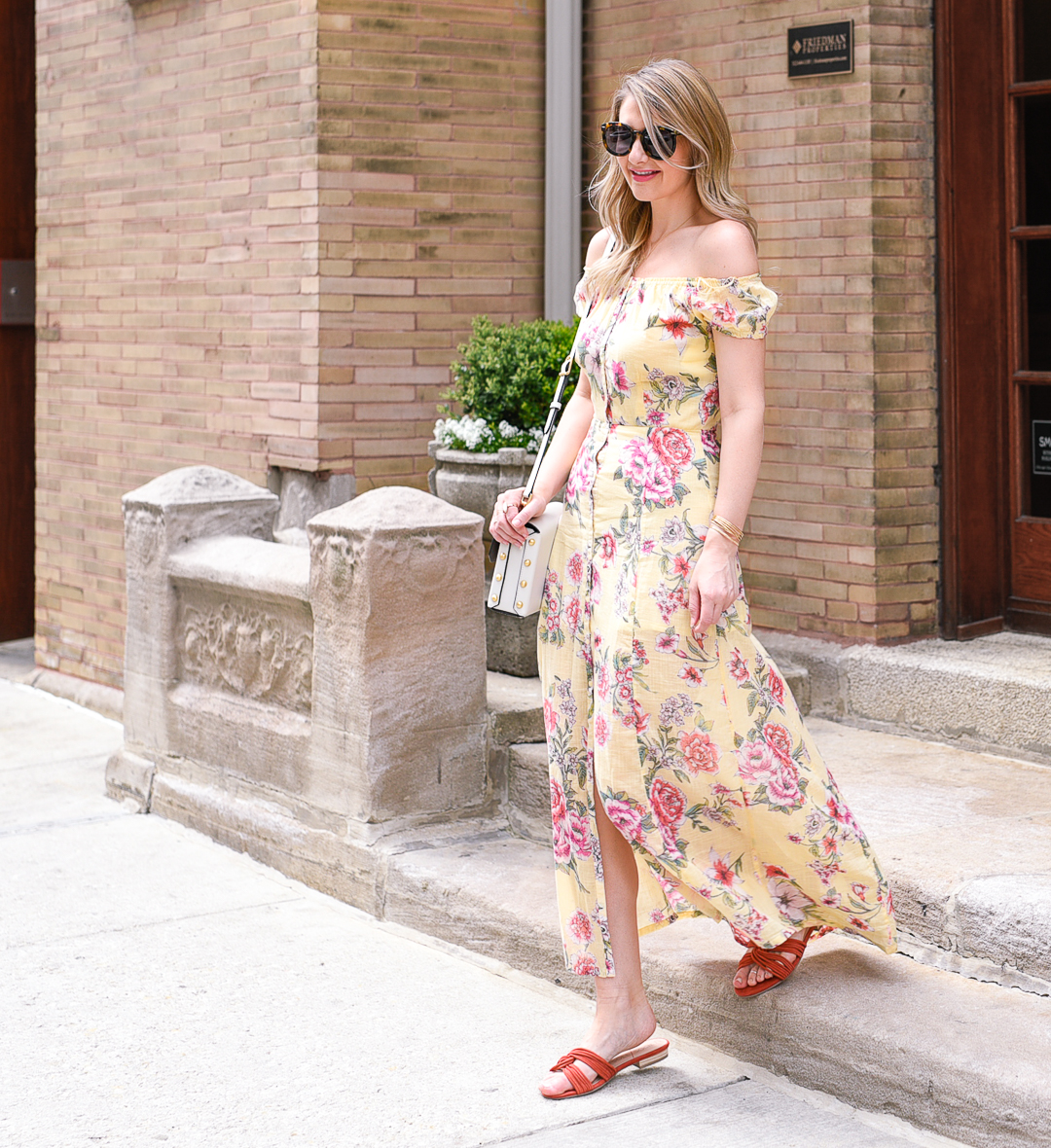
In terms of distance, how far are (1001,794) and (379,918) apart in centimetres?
189

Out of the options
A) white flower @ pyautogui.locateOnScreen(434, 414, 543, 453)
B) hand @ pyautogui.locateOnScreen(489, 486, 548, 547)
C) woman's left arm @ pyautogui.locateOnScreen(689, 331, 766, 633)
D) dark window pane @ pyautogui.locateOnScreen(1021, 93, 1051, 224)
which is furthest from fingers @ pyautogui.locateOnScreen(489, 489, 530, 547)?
dark window pane @ pyautogui.locateOnScreen(1021, 93, 1051, 224)

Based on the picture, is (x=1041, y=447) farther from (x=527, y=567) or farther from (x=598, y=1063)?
(x=598, y=1063)

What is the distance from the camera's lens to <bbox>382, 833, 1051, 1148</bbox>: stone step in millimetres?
3170

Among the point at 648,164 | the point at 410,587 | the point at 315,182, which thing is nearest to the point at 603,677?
the point at 648,164

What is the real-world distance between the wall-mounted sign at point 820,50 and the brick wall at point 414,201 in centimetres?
159

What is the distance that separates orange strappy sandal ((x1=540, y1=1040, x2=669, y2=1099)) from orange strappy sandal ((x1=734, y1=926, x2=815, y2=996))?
0.24m

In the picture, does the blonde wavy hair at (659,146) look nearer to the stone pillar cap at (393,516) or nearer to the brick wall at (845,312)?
the stone pillar cap at (393,516)

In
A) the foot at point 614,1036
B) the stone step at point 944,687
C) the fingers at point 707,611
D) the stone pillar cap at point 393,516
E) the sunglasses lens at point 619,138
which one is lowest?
the foot at point 614,1036

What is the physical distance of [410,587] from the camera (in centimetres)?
→ 491

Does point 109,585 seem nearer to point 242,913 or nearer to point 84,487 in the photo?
point 84,487

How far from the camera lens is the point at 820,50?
5527 millimetres


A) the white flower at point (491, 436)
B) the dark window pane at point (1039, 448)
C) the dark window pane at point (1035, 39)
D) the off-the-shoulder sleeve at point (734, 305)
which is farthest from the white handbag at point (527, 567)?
the dark window pane at point (1035, 39)

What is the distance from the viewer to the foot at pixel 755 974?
3.64 meters

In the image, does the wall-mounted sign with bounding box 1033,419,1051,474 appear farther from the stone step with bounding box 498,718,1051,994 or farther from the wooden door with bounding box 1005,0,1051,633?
the stone step with bounding box 498,718,1051,994
